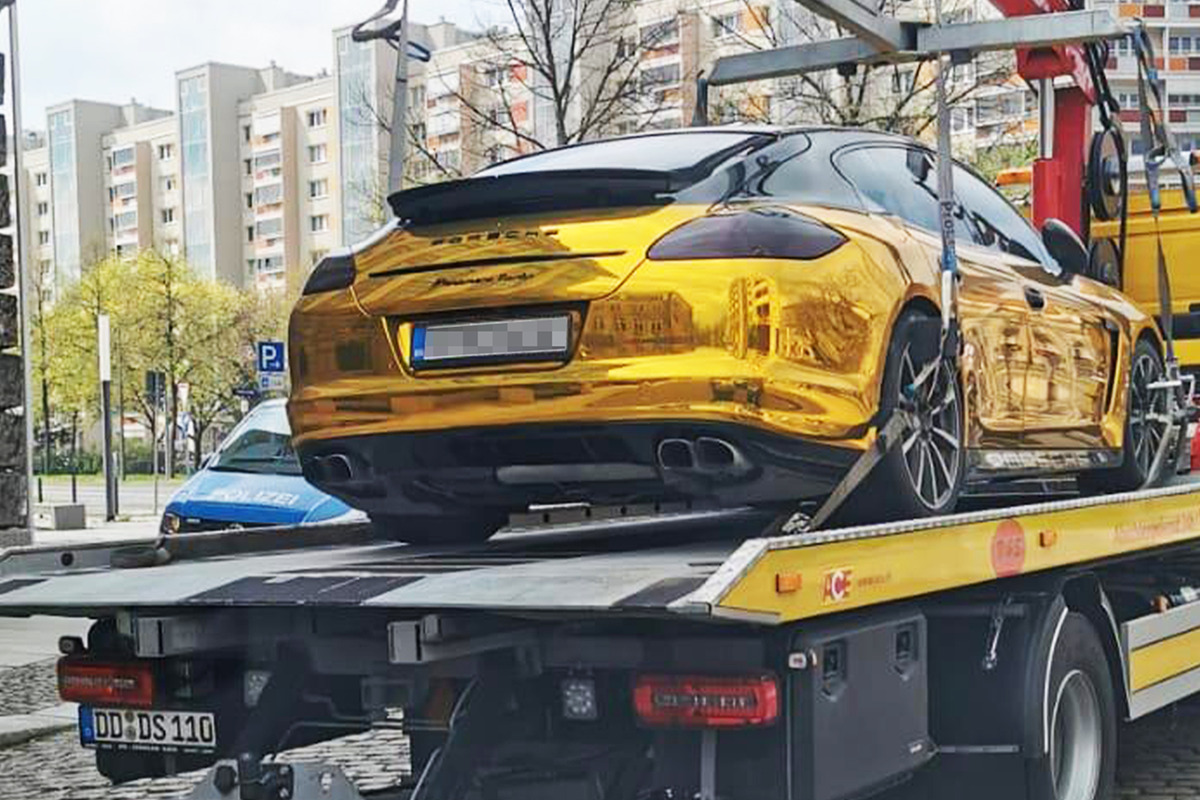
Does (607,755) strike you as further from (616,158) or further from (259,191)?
(259,191)

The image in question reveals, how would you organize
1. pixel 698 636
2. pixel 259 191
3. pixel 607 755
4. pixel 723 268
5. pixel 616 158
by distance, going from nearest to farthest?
pixel 698 636 < pixel 607 755 < pixel 723 268 < pixel 616 158 < pixel 259 191

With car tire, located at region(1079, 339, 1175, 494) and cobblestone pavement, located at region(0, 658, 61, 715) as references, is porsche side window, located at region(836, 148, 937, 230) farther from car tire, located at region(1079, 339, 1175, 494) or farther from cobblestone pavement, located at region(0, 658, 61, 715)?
cobblestone pavement, located at region(0, 658, 61, 715)

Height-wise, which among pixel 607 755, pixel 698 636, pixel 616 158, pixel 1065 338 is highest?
pixel 616 158

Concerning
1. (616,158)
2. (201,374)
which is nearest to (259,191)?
(201,374)

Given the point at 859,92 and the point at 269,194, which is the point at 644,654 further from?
the point at 269,194

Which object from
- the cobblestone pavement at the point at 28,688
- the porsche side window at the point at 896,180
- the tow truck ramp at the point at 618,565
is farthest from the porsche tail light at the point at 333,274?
the cobblestone pavement at the point at 28,688

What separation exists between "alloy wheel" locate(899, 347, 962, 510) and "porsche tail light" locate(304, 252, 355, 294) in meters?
1.73

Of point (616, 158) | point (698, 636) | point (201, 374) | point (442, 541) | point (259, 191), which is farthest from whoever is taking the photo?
point (259, 191)

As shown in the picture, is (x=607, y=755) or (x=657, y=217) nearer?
(x=607, y=755)

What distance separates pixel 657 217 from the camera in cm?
478

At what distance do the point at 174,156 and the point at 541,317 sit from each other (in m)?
114

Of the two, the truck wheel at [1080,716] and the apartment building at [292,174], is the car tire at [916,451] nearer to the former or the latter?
the truck wheel at [1080,716]

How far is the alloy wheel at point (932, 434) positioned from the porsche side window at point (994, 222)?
Answer: 0.94 meters

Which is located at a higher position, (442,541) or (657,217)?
(657,217)
